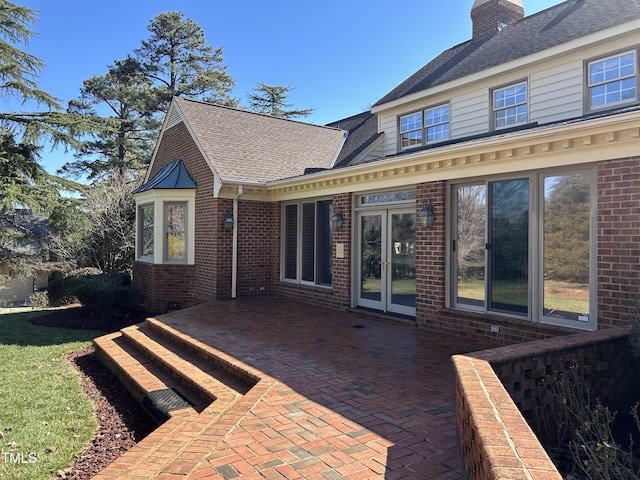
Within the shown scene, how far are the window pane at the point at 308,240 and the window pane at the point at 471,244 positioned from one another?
4.49 metres

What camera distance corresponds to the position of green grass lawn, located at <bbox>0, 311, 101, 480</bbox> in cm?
449

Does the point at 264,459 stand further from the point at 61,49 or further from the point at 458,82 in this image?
the point at 61,49

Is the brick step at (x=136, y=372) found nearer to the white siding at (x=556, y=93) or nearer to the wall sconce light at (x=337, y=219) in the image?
the wall sconce light at (x=337, y=219)

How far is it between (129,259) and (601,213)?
54.0ft

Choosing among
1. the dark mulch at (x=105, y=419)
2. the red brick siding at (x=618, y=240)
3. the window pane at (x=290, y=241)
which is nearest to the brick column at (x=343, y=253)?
the window pane at (x=290, y=241)

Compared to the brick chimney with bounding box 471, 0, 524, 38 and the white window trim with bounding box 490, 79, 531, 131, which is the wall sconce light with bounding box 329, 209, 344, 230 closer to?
the white window trim with bounding box 490, 79, 531, 131

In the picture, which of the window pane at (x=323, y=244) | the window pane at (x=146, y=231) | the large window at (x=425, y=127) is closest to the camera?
the window pane at (x=323, y=244)

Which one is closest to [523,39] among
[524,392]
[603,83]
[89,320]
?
[603,83]

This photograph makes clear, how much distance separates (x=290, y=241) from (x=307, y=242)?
0.66 metres

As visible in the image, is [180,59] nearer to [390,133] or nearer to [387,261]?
[390,133]

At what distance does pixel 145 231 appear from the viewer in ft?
46.2

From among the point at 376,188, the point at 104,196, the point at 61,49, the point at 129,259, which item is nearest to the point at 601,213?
the point at 376,188

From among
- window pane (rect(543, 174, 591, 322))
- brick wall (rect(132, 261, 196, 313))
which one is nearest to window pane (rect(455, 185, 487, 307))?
window pane (rect(543, 174, 591, 322))

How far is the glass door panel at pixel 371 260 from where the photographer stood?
30.8ft
